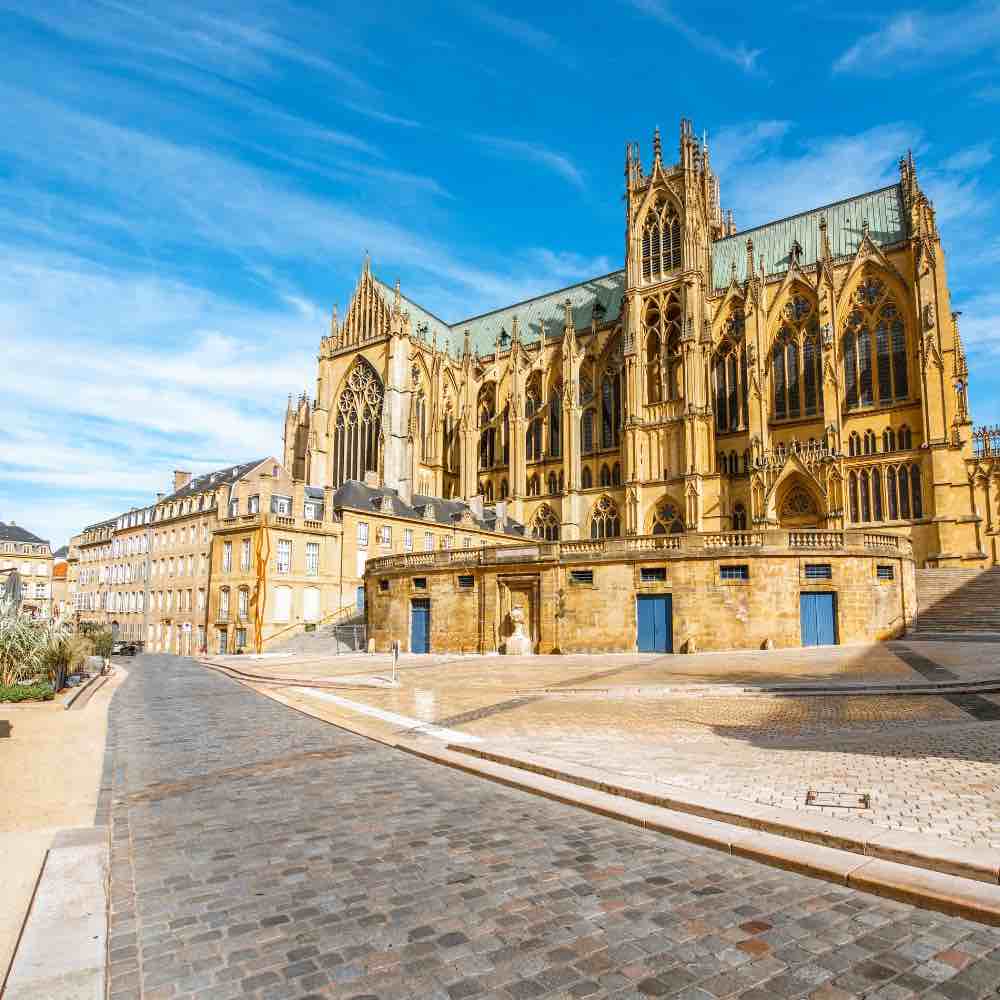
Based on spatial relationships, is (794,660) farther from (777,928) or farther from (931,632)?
(777,928)

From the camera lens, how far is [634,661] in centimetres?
2080

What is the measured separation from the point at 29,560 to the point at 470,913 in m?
89.0

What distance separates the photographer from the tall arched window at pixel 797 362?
43.0 metres

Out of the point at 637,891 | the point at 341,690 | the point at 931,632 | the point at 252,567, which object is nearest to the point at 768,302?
the point at 931,632

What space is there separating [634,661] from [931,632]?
1329 centimetres

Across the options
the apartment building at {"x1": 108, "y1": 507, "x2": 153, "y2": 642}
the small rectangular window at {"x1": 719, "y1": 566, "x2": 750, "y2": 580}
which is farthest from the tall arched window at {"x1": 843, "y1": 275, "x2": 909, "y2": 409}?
the apartment building at {"x1": 108, "y1": 507, "x2": 153, "y2": 642}

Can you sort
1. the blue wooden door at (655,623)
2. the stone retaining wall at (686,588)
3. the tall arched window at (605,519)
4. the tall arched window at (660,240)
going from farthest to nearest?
1. the tall arched window at (660,240)
2. the tall arched window at (605,519)
3. the blue wooden door at (655,623)
4. the stone retaining wall at (686,588)

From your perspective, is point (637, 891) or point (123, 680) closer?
point (637, 891)

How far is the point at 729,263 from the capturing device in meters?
52.1

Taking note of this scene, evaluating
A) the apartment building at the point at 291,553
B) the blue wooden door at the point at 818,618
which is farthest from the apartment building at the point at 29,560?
the blue wooden door at the point at 818,618

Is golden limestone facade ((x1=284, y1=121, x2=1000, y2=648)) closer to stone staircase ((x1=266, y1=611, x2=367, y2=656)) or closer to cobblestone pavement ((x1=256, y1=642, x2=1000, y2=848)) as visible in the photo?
stone staircase ((x1=266, y1=611, x2=367, y2=656))

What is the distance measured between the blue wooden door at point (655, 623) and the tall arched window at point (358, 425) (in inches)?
1399

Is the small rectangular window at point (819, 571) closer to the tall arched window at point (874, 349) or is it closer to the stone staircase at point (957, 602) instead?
the stone staircase at point (957, 602)

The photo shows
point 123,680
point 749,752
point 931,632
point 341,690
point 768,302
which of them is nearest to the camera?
point 749,752
